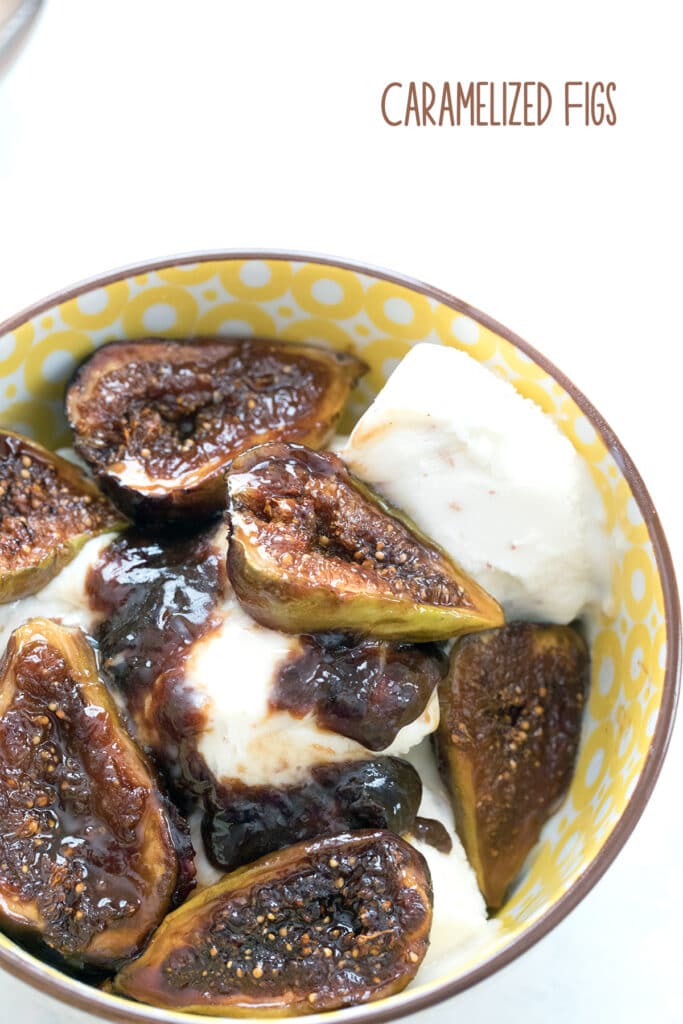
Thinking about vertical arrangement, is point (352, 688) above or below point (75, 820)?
above

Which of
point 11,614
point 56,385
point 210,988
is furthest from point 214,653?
point 56,385

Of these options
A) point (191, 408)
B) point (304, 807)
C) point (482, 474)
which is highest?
point (191, 408)

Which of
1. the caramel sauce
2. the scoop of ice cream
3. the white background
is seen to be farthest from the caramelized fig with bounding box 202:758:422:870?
the white background

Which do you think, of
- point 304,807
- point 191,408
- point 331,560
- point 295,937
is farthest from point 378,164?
point 295,937

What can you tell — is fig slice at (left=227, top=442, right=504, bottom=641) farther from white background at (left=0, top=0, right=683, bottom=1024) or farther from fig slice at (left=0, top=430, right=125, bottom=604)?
white background at (left=0, top=0, right=683, bottom=1024)

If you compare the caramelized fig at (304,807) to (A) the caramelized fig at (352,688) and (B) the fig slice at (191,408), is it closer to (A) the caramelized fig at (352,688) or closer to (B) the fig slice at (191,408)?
(A) the caramelized fig at (352,688)

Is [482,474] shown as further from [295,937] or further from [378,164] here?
[378,164]

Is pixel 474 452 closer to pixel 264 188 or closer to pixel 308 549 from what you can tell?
pixel 308 549

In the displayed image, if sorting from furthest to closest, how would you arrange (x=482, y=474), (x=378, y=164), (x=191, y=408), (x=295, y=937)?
(x=378, y=164) → (x=191, y=408) → (x=482, y=474) → (x=295, y=937)
